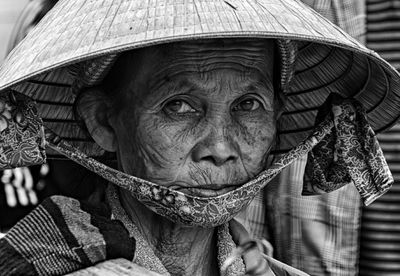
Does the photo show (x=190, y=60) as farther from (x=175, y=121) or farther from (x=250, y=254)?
(x=250, y=254)

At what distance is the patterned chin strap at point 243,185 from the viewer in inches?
88.9

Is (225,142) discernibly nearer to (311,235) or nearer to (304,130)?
(304,130)

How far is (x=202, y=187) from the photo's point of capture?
7.42 ft

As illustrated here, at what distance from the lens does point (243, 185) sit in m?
2.30

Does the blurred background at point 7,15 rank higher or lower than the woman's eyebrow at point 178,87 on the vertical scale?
lower

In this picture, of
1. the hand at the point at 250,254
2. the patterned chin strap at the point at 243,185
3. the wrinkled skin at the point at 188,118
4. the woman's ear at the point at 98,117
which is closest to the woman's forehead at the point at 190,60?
the wrinkled skin at the point at 188,118

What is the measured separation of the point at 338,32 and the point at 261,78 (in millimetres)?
235

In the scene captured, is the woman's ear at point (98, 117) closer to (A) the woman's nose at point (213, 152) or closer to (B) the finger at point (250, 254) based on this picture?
(A) the woman's nose at point (213, 152)

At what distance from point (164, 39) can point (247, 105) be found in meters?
0.44

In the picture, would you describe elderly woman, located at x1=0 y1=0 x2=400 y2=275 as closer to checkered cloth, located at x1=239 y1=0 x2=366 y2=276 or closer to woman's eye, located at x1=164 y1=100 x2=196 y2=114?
woman's eye, located at x1=164 y1=100 x2=196 y2=114

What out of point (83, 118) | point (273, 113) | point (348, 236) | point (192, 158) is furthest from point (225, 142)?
point (348, 236)

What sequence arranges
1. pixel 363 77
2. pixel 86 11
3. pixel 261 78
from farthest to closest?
pixel 363 77
pixel 261 78
pixel 86 11

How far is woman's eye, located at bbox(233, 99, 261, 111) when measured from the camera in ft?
7.74

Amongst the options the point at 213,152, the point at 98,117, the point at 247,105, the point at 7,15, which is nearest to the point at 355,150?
the point at 247,105
